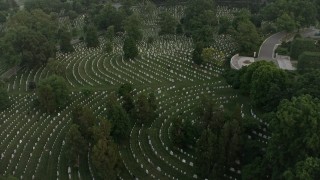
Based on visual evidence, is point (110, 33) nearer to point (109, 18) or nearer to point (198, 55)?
point (109, 18)

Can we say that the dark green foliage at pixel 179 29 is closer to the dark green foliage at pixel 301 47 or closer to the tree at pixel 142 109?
the dark green foliage at pixel 301 47

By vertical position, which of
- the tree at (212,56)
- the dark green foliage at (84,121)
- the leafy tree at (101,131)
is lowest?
the tree at (212,56)

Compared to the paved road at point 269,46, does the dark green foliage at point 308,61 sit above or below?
above

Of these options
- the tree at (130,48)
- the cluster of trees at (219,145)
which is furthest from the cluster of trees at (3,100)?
the cluster of trees at (219,145)

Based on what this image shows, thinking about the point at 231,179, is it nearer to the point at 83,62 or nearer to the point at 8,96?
the point at 8,96

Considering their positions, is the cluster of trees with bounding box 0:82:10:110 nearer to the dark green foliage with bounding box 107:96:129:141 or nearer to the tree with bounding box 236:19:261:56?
the dark green foliage with bounding box 107:96:129:141

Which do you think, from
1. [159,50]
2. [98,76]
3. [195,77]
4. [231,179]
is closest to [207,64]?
[195,77]

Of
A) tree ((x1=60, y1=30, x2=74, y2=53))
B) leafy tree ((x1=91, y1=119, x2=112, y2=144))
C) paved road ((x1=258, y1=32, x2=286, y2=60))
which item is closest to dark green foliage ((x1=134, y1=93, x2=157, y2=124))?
leafy tree ((x1=91, y1=119, x2=112, y2=144))
